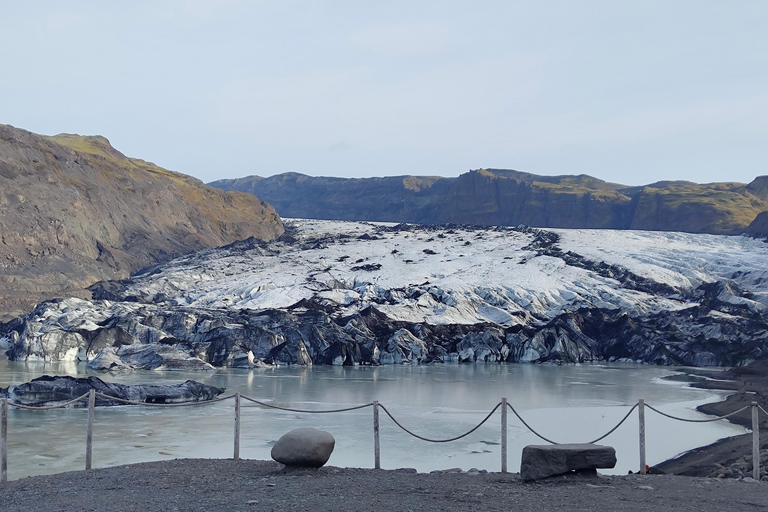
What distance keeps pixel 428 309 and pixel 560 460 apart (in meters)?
25.4

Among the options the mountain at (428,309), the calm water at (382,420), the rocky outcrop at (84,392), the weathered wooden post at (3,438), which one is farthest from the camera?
the mountain at (428,309)

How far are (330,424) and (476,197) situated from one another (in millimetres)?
79207

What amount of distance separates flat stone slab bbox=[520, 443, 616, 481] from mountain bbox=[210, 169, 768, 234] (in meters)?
58.9

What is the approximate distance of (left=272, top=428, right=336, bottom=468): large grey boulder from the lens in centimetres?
777

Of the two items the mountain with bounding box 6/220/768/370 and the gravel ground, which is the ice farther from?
the gravel ground

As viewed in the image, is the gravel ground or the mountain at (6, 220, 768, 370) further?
the mountain at (6, 220, 768, 370)

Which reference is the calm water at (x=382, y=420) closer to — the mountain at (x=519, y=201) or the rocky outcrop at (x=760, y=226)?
the rocky outcrop at (x=760, y=226)

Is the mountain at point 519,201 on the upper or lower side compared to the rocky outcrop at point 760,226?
upper

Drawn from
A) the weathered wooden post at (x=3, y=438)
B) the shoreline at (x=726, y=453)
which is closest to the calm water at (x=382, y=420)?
the shoreline at (x=726, y=453)

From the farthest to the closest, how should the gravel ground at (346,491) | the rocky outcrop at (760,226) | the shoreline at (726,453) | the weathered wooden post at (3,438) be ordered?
the rocky outcrop at (760,226) < the shoreline at (726,453) < the weathered wooden post at (3,438) < the gravel ground at (346,491)

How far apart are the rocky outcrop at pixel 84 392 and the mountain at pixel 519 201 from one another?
54.2m

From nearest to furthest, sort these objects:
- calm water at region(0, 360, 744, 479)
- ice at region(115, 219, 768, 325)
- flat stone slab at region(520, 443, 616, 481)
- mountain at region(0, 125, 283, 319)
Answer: flat stone slab at region(520, 443, 616, 481), calm water at region(0, 360, 744, 479), ice at region(115, 219, 768, 325), mountain at region(0, 125, 283, 319)

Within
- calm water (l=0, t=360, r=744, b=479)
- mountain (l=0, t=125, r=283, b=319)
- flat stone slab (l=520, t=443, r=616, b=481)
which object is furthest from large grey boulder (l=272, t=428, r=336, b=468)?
mountain (l=0, t=125, r=283, b=319)

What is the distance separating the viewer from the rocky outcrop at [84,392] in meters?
15.5
